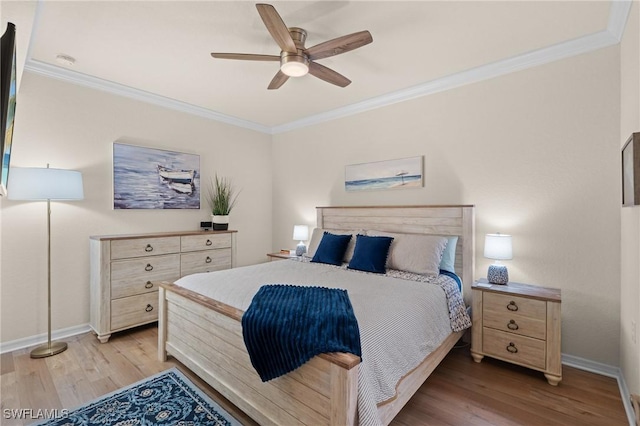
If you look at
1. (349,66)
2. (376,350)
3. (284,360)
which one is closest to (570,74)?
(349,66)

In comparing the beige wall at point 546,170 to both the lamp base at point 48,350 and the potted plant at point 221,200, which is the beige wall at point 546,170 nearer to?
the potted plant at point 221,200

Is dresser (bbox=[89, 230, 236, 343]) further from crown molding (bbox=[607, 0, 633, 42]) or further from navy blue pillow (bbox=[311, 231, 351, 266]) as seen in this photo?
crown molding (bbox=[607, 0, 633, 42])

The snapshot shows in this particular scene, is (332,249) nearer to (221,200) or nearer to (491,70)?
(221,200)

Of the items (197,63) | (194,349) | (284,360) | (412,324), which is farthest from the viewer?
(197,63)

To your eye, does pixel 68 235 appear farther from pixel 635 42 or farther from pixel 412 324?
pixel 635 42

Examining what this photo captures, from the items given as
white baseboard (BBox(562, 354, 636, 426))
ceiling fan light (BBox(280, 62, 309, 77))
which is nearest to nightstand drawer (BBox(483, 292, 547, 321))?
white baseboard (BBox(562, 354, 636, 426))

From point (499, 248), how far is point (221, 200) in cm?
333

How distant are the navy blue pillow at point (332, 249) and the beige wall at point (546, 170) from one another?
89 centimetres

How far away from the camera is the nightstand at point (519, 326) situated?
2.20 meters

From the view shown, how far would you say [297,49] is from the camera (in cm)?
213

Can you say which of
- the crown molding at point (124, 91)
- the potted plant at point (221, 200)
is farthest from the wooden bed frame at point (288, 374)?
the crown molding at point (124, 91)

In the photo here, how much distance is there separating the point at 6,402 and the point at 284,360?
204cm

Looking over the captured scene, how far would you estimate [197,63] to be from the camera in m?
2.79

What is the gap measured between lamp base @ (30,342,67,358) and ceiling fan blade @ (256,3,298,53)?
10.6ft
